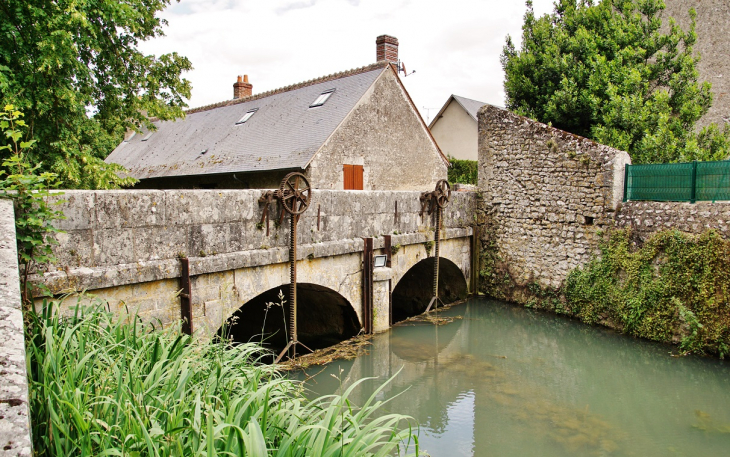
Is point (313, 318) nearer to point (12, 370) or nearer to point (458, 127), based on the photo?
point (12, 370)

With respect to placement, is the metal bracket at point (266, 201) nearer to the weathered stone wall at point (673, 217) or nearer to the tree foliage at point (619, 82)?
the weathered stone wall at point (673, 217)

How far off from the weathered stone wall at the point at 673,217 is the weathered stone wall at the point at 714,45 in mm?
8870

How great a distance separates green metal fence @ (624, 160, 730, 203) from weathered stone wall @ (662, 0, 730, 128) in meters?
8.43

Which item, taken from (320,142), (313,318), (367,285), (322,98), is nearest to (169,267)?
(367,285)

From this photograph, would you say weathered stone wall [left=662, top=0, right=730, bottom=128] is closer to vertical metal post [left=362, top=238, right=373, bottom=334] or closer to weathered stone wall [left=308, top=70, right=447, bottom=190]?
weathered stone wall [left=308, top=70, right=447, bottom=190]

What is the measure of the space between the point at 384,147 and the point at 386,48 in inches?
135

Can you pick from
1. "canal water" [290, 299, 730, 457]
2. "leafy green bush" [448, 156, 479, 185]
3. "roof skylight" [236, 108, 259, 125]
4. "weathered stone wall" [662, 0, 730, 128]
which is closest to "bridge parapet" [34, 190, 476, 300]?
"canal water" [290, 299, 730, 457]

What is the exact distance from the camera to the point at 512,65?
588 inches

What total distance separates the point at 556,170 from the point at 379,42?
317 inches

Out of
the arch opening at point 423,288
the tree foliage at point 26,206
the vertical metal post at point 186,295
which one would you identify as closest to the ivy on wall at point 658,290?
the arch opening at point 423,288

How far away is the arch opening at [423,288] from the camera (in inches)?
455

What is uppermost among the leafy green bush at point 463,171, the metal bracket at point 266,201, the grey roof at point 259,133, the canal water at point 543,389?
the grey roof at point 259,133

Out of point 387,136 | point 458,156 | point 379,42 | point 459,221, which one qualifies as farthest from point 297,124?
point 458,156

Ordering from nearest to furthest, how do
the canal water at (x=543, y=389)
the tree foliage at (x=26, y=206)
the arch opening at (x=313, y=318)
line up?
the tree foliage at (x=26, y=206) → the canal water at (x=543, y=389) → the arch opening at (x=313, y=318)
